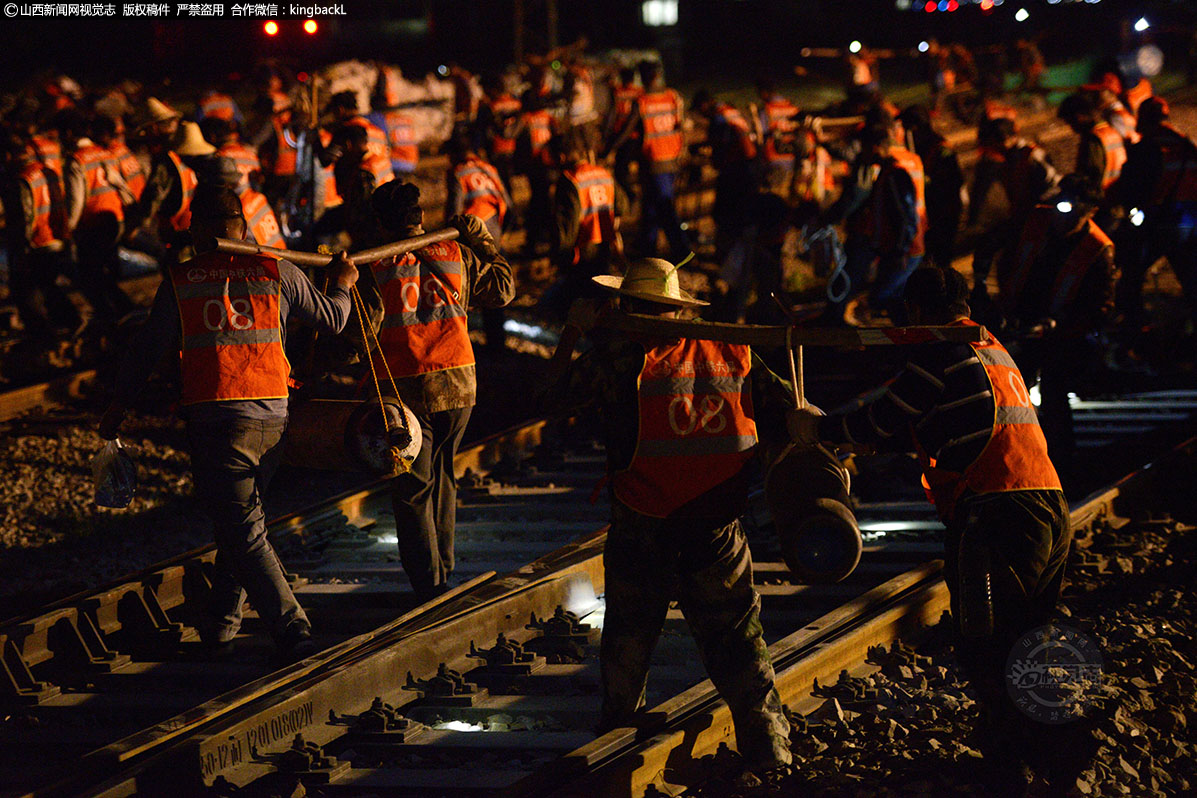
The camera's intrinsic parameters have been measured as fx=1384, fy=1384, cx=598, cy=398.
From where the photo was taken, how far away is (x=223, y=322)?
19.7ft

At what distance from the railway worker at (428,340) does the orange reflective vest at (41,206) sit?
7349mm

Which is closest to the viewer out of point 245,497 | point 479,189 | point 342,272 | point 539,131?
point 245,497

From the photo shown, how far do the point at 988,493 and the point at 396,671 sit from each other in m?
2.66

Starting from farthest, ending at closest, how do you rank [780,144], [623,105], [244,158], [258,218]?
[623,105] < [780,144] < [244,158] < [258,218]

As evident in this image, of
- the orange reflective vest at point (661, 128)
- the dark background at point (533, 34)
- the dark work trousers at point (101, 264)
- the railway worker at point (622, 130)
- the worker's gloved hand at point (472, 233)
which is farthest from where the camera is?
the dark background at point (533, 34)

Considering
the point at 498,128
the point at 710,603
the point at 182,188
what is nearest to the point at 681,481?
the point at 710,603

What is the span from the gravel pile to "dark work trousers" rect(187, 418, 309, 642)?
7.43 feet

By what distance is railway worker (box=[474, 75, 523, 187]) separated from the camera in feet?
60.2

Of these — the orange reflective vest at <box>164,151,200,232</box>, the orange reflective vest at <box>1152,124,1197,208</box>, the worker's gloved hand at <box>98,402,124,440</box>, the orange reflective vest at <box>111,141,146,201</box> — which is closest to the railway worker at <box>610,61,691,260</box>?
the orange reflective vest at <box>1152,124,1197,208</box>

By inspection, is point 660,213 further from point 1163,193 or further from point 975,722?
point 975,722

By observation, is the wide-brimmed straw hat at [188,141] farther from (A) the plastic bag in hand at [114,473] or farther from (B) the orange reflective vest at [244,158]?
(A) the plastic bag in hand at [114,473]

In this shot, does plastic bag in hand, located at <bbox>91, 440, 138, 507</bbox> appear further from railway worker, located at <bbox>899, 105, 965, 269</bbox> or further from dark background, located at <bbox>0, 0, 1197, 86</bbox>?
dark background, located at <bbox>0, 0, 1197, 86</bbox>

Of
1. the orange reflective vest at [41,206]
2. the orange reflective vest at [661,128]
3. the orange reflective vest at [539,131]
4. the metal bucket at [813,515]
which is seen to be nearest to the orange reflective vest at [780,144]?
the orange reflective vest at [661,128]

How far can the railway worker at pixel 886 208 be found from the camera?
38.2ft
